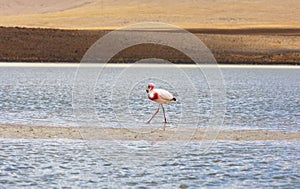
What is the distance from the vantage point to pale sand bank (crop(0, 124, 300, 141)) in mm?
15968

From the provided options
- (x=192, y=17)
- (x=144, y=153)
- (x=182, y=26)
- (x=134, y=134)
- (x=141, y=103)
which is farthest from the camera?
(x=192, y=17)

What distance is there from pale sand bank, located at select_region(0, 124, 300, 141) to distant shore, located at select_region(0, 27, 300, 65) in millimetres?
37020

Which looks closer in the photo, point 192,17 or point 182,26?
point 182,26

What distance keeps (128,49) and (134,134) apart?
42.3 m

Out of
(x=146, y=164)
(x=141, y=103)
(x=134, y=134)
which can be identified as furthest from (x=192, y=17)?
(x=146, y=164)

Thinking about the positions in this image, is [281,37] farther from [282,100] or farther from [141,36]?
[282,100]

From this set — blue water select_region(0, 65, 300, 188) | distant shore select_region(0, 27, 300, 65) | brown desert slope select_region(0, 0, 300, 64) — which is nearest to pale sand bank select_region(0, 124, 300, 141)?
blue water select_region(0, 65, 300, 188)

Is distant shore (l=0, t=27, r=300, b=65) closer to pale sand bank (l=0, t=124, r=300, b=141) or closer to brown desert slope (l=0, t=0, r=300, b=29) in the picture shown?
brown desert slope (l=0, t=0, r=300, b=29)

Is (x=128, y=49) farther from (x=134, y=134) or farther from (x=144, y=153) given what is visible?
(x=144, y=153)

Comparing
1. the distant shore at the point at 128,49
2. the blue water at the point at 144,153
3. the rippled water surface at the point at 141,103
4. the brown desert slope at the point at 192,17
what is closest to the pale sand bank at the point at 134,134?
the blue water at the point at 144,153

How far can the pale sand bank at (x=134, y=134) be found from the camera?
52.4ft

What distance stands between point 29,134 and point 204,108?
7.91m

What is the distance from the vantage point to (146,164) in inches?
512

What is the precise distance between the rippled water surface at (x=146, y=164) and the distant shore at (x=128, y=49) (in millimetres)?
39406
